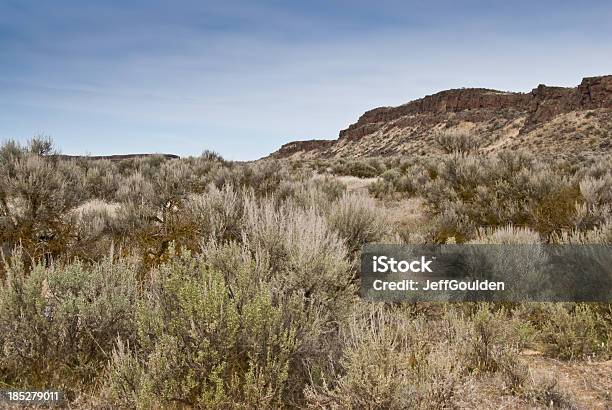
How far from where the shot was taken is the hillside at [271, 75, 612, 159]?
160 feet

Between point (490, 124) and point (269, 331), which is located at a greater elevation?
point (490, 124)

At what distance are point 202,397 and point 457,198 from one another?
11.3 metres

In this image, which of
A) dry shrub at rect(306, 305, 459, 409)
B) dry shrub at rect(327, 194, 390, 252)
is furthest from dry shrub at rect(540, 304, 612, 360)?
dry shrub at rect(327, 194, 390, 252)

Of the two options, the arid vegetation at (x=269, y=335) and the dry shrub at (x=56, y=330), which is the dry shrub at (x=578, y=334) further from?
the dry shrub at (x=56, y=330)

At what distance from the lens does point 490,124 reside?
253 ft

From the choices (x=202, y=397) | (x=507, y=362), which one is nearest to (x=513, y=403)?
(x=507, y=362)

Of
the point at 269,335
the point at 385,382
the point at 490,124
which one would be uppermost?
the point at 490,124

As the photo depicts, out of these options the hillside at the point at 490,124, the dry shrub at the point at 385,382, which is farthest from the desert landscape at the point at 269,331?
the hillside at the point at 490,124

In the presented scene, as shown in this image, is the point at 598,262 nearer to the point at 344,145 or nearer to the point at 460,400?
the point at 460,400

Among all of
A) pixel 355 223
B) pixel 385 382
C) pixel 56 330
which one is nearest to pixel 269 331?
pixel 385 382

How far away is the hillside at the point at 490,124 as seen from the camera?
48.9 meters

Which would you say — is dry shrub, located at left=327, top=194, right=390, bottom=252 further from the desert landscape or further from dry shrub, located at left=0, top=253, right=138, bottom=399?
dry shrub, located at left=0, top=253, right=138, bottom=399

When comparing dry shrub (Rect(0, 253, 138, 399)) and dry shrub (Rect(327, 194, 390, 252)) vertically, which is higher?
dry shrub (Rect(327, 194, 390, 252))

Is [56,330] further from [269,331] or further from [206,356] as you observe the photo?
[269,331]
